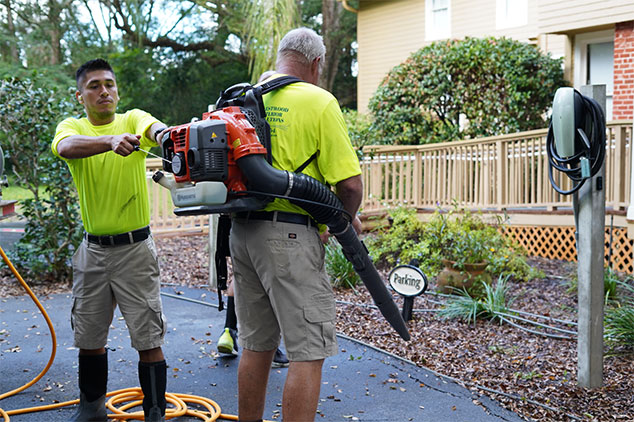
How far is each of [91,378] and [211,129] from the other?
1.74 m

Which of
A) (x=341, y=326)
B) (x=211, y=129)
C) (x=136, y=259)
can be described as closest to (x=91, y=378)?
(x=136, y=259)

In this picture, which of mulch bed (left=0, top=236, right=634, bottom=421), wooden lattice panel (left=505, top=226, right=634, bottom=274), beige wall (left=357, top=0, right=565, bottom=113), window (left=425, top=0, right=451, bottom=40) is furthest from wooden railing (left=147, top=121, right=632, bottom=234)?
window (left=425, top=0, right=451, bottom=40)

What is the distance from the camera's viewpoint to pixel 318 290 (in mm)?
2838

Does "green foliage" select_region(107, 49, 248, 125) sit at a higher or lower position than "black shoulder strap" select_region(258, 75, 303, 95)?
higher

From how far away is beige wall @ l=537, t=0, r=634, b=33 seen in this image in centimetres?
1162

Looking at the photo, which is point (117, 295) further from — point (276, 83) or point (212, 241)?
point (212, 241)

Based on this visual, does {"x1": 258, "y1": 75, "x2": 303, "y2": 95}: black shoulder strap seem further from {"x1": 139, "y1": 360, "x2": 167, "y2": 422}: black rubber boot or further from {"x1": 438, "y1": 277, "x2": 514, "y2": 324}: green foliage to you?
{"x1": 438, "y1": 277, "x2": 514, "y2": 324}: green foliage

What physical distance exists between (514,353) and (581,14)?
922 centimetres

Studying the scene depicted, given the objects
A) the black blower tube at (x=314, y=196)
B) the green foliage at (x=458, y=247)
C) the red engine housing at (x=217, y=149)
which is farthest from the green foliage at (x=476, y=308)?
the red engine housing at (x=217, y=149)

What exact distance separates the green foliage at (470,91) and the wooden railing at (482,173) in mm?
1363

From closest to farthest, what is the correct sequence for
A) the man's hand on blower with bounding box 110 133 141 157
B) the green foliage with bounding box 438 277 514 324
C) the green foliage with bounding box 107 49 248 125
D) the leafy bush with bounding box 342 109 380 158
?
1. the man's hand on blower with bounding box 110 133 141 157
2. the green foliage with bounding box 438 277 514 324
3. the leafy bush with bounding box 342 109 380 158
4. the green foliage with bounding box 107 49 248 125

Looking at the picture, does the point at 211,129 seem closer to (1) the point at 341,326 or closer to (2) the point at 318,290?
(2) the point at 318,290

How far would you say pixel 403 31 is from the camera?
17844mm

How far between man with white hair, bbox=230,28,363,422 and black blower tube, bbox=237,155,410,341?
0.07 meters
